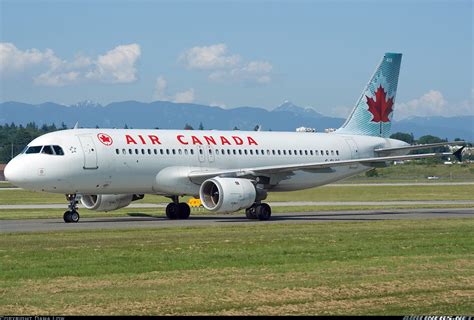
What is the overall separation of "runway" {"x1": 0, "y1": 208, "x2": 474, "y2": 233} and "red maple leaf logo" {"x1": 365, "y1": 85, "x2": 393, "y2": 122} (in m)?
6.81

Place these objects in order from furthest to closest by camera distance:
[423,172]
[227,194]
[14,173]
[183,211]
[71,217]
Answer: [423,172]
[183,211]
[227,194]
[71,217]
[14,173]

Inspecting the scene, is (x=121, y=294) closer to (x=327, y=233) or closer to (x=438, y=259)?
(x=438, y=259)

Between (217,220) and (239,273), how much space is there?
1919 cm

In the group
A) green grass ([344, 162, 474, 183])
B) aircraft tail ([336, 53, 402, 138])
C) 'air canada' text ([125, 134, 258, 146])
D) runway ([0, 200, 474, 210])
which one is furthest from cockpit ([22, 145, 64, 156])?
green grass ([344, 162, 474, 183])

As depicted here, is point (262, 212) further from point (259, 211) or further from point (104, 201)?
point (104, 201)

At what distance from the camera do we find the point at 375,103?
2026 inches

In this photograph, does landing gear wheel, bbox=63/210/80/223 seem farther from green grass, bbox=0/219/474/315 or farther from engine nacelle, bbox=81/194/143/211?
green grass, bbox=0/219/474/315

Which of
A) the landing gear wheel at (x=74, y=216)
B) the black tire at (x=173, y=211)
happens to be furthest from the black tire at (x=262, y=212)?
the landing gear wheel at (x=74, y=216)

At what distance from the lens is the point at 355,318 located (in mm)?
15406

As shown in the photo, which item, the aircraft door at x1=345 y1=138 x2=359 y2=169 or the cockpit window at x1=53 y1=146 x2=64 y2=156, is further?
the aircraft door at x1=345 y1=138 x2=359 y2=169

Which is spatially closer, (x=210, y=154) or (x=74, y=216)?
(x=74, y=216)

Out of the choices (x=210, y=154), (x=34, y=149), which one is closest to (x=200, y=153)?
(x=210, y=154)

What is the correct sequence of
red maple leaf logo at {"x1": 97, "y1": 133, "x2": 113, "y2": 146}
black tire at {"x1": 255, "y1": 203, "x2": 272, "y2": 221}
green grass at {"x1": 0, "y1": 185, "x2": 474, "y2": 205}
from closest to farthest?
red maple leaf logo at {"x1": 97, "y1": 133, "x2": 113, "y2": 146}
black tire at {"x1": 255, "y1": 203, "x2": 272, "y2": 221}
green grass at {"x1": 0, "y1": 185, "x2": 474, "y2": 205}

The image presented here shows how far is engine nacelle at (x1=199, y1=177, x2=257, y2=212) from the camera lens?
38906 mm
